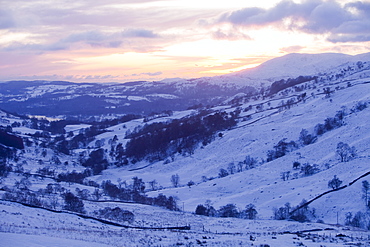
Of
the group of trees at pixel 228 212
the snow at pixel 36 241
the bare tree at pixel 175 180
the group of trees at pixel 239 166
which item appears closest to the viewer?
the snow at pixel 36 241

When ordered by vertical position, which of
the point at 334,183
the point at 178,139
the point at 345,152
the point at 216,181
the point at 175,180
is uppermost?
the point at 345,152

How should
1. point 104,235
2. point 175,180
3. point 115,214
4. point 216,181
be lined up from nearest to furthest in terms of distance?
point 104,235 < point 115,214 < point 216,181 < point 175,180

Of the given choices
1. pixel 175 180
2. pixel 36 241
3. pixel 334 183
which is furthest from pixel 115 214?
pixel 175 180

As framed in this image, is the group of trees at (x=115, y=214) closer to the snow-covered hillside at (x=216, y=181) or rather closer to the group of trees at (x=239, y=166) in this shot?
the snow-covered hillside at (x=216, y=181)

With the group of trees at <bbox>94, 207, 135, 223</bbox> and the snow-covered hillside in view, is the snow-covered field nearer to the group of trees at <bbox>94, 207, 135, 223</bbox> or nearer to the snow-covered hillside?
the snow-covered hillside

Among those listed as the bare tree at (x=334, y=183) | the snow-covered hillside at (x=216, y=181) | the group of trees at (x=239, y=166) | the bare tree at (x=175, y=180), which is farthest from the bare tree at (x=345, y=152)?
the bare tree at (x=175, y=180)

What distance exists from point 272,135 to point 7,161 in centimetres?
5479

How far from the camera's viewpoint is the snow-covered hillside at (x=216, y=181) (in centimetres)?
2349

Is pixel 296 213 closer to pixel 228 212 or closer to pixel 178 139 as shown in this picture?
pixel 228 212

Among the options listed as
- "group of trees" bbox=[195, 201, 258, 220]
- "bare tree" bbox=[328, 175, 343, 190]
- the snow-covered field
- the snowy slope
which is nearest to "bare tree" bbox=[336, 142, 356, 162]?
the snowy slope

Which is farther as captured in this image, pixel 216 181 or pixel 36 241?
pixel 216 181

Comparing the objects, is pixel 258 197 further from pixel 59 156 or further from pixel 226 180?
pixel 59 156

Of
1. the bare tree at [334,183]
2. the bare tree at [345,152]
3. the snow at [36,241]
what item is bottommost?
the bare tree at [334,183]

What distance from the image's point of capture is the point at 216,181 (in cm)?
6372
